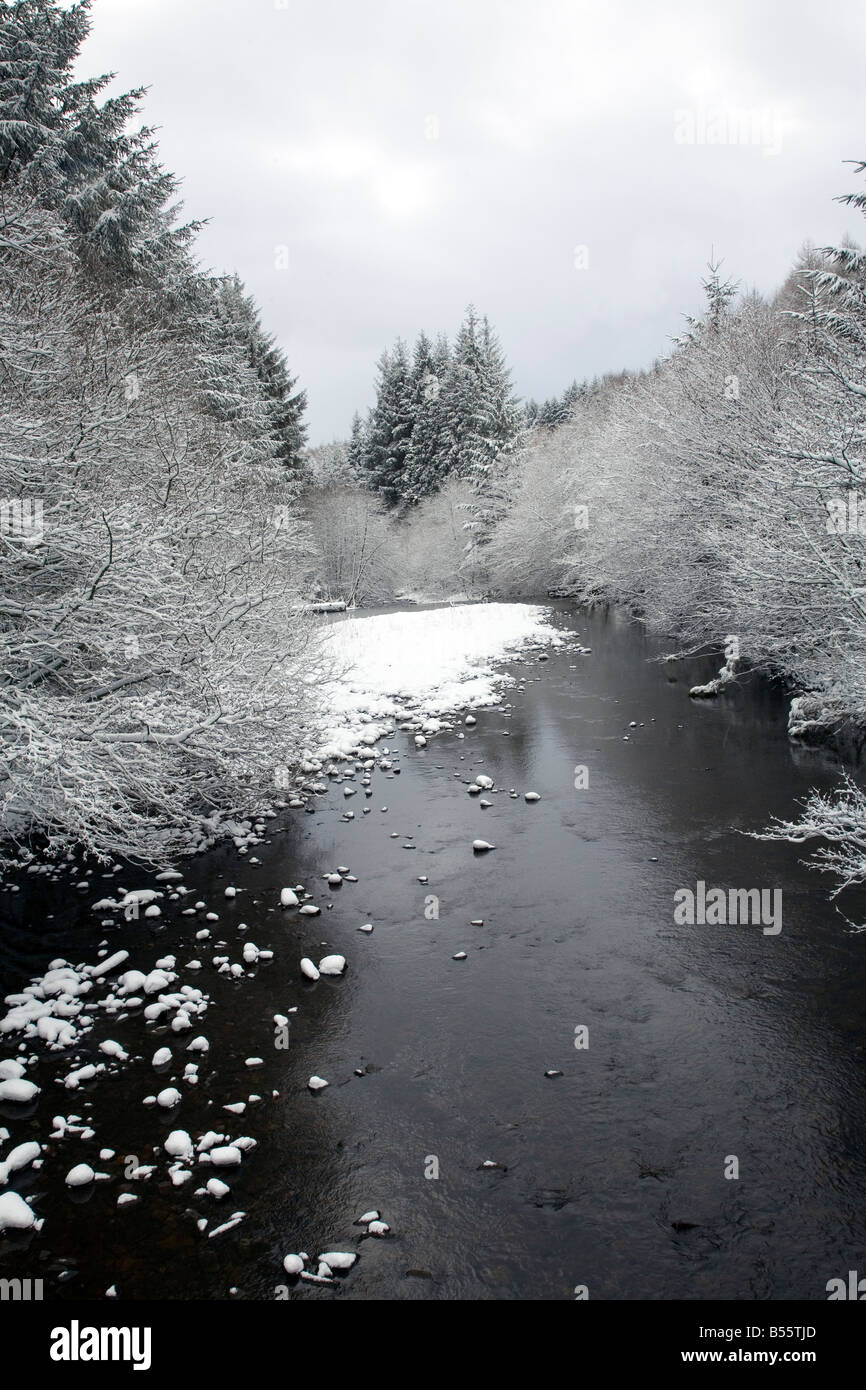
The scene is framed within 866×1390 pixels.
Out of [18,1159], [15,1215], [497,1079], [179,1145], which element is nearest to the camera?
[15,1215]

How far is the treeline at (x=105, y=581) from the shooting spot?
8.76 metres

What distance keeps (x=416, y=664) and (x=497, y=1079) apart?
19684 mm

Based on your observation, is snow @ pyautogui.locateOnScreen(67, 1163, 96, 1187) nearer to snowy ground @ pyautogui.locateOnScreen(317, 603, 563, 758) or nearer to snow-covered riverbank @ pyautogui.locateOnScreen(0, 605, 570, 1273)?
snow-covered riverbank @ pyautogui.locateOnScreen(0, 605, 570, 1273)

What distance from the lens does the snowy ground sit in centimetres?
1894

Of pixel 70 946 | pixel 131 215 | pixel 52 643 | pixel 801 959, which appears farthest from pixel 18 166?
pixel 801 959

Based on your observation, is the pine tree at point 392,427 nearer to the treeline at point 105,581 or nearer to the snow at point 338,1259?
the treeline at point 105,581

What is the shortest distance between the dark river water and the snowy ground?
4.90 m

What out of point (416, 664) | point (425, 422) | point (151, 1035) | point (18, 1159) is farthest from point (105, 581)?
point (425, 422)

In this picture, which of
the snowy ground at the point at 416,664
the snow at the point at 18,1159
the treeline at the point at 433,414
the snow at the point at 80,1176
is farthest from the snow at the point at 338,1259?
the treeline at the point at 433,414

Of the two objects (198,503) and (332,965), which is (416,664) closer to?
(198,503)

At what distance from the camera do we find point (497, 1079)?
645 centimetres

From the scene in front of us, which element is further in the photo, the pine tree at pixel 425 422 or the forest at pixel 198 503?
the pine tree at pixel 425 422

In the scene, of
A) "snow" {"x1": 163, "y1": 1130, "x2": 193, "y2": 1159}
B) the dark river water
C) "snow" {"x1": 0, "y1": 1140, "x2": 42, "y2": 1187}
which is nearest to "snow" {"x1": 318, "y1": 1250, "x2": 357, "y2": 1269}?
the dark river water

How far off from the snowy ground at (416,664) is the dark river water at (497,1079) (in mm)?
4897
